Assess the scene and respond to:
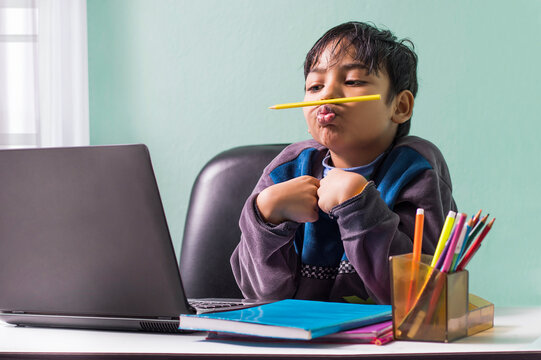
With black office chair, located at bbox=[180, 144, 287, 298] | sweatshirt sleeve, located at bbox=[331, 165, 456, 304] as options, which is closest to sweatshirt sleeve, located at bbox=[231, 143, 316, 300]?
sweatshirt sleeve, located at bbox=[331, 165, 456, 304]

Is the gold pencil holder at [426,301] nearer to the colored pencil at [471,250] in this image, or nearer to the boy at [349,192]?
the colored pencil at [471,250]

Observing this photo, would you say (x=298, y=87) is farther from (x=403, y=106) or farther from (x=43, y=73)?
(x=403, y=106)

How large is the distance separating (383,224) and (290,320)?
27 centimetres

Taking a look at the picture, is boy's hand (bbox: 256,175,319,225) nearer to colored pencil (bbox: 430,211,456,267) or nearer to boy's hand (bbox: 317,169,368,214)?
boy's hand (bbox: 317,169,368,214)

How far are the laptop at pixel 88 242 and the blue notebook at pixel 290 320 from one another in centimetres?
5

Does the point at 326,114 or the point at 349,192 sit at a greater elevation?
the point at 326,114

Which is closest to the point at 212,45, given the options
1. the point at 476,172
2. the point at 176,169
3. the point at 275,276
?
the point at 176,169

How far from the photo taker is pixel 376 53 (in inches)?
39.8

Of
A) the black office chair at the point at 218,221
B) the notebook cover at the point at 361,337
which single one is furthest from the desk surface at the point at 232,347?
the black office chair at the point at 218,221

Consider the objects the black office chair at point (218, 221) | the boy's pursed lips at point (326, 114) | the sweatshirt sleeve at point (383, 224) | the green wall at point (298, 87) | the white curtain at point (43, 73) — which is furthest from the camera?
the white curtain at point (43, 73)

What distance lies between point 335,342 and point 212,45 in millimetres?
1619

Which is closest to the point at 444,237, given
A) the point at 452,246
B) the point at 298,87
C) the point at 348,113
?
the point at 452,246

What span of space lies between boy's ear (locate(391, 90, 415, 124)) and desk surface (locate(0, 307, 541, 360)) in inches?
16.2

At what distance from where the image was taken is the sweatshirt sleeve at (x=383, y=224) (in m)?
0.84
